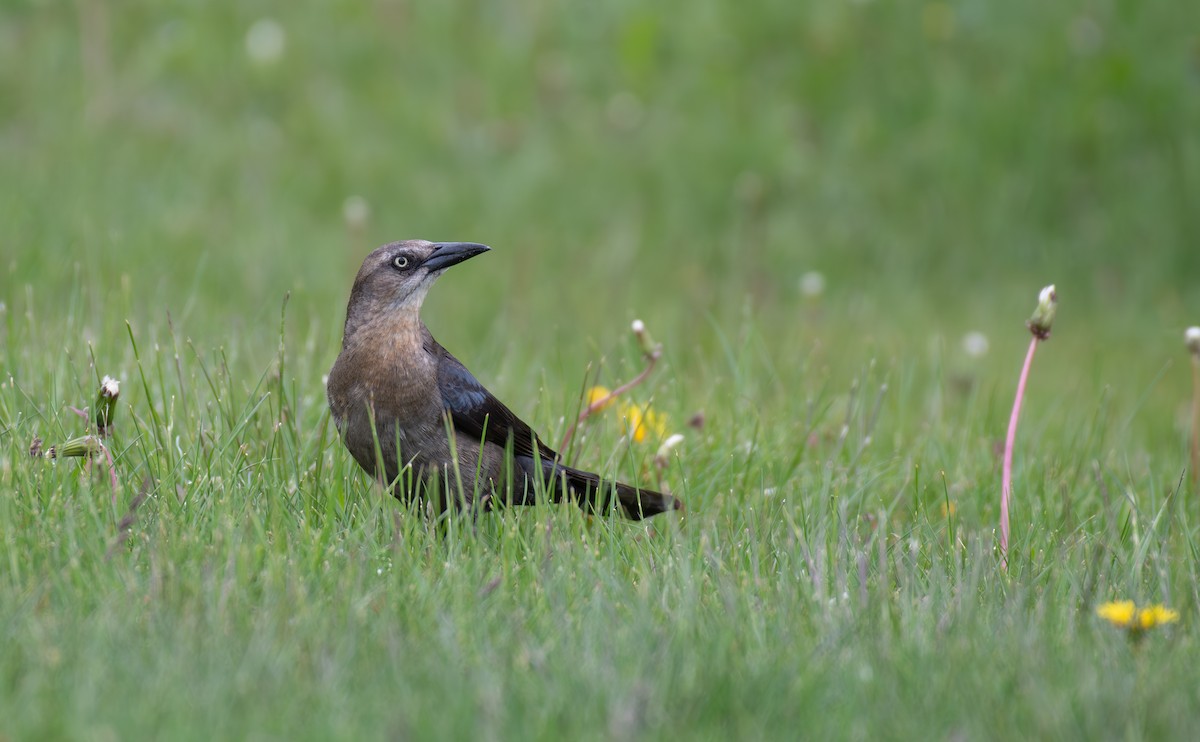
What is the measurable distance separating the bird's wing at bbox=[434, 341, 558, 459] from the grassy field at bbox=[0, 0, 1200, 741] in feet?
1.12

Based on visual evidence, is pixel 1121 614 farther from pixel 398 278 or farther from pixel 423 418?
pixel 398 278

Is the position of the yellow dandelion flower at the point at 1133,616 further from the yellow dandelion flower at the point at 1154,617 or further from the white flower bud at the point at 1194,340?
the white flower bud at the point at 1194,340

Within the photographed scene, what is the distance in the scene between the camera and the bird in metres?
4.45

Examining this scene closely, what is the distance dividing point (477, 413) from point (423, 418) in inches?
7.5

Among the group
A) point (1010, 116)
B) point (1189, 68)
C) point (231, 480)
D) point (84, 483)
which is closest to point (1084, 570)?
point (231, 480)

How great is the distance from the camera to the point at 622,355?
666cm

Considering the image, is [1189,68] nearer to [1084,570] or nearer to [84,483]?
[1084,570]

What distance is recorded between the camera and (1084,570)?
12.8 ft

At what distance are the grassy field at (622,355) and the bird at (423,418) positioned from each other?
0.48ft

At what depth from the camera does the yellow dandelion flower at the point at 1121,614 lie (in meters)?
3.29

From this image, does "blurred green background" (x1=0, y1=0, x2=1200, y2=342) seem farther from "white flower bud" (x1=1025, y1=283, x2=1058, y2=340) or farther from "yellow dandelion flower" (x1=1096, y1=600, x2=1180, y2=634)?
"yellow dandelion flower" (x1=1096, y1=600, x2=1180, y2=634)

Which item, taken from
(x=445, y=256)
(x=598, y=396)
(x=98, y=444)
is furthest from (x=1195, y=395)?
(x=98, y=444)

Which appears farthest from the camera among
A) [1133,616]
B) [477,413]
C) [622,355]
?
[622,355]

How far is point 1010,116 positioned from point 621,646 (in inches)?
331
